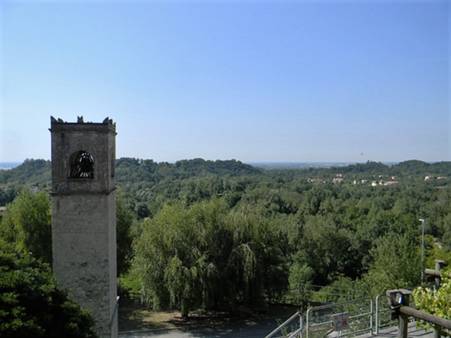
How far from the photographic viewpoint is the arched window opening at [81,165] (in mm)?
13098

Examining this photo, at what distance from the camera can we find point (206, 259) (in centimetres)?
2106

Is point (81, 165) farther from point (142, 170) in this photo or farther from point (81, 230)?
point (142, 170)

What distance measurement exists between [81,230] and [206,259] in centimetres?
981

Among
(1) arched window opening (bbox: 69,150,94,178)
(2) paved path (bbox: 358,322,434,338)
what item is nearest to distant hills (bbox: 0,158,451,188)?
(1) arched window opening (bbox: 69,150,94,178)

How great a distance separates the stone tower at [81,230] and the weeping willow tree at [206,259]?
7.72 meters

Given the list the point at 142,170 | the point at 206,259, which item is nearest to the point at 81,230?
the point at 206,259

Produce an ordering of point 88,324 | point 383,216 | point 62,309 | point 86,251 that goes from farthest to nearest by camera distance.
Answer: point 383,216
point 86,251
point 88,324
point 62,309

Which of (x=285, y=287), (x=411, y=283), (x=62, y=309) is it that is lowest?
(x=285, y=287)

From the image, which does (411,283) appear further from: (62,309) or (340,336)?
(62,309)

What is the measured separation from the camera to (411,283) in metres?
17.5

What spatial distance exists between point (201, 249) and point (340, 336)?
42.6 ft

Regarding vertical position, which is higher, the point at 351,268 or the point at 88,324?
the point at 88,324

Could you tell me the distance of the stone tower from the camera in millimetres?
12297

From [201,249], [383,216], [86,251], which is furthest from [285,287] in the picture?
[383,216]
